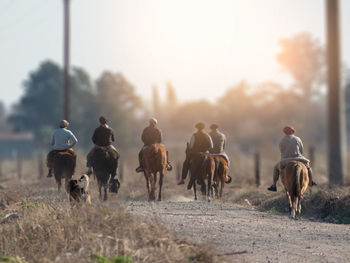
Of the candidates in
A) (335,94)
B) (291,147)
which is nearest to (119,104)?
(335,94)

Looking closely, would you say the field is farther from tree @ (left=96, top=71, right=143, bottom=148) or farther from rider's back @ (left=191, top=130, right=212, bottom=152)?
tree @ (left=96, top=71, right=143, bottom=148)

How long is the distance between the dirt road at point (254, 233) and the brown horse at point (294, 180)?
1.68 ft

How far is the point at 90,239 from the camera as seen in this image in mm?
10562

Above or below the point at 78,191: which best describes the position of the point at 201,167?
above

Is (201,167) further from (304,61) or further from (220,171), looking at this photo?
(304,61)

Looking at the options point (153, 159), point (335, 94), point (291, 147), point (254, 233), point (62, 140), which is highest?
point (335, 94)

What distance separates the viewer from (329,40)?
75.6 feet

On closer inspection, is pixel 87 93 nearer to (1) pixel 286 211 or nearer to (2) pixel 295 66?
(2) pixel 295 66

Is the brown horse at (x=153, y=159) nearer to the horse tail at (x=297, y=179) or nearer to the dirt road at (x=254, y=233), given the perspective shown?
the dirt road at (x=254, y=233)

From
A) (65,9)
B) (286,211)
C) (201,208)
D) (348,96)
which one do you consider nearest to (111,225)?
(201,208)

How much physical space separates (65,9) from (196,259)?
1009 inches

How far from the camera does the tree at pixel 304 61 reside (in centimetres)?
8631

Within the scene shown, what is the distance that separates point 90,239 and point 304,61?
260ft

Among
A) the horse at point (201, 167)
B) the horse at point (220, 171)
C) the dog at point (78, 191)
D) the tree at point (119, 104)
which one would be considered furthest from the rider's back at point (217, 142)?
the tree at point (119, 104)
